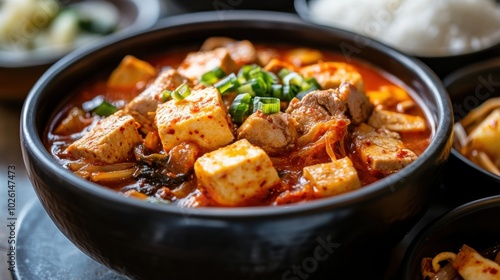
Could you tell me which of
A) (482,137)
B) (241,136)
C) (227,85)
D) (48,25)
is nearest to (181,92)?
(227,85)

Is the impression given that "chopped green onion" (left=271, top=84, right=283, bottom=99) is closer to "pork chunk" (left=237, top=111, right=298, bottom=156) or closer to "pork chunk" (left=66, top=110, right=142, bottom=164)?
"pork chunk" (left=237, top=111, right=298, bottom=156)

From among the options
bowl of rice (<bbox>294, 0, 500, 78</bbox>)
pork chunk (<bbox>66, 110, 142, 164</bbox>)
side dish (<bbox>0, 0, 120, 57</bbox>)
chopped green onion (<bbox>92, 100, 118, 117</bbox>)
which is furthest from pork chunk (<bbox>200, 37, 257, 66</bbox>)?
side dish (<bbox>0, 0, 120, 57</bbox>)

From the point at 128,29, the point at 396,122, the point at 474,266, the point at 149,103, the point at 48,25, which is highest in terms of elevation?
the point at 149,103

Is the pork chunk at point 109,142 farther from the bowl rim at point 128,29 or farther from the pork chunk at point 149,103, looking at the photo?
the bowl rim at point 128,29

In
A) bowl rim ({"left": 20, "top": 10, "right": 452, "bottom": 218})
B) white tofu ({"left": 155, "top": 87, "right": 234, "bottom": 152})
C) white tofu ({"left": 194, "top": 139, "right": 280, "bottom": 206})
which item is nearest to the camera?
bowl rim ({"left": 20, "top": 10, "right": 452, "bottom": 218})

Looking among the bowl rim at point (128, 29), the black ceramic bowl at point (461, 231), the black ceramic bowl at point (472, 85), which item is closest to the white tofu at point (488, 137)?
the black ceramic bowl at point (472, 85)

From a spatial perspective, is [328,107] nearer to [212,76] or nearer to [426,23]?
[212,76]
